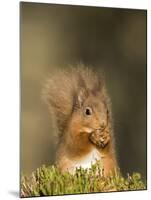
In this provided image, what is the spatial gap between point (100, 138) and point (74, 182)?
0.25 metres

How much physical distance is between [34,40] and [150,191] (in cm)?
99

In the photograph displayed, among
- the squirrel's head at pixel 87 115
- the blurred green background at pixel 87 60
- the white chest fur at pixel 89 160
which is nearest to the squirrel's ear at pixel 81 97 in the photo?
the squirrel's head at pixel 87 115

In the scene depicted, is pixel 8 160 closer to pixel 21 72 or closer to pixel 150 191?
pixel 21 72

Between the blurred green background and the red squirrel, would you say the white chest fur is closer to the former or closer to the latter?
the red squirrel

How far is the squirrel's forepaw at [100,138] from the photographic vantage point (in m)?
2.26

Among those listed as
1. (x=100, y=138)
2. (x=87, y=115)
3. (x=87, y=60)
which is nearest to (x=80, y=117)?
(x=87, y=115)

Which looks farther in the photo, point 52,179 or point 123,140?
point 123,140

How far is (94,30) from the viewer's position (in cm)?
228

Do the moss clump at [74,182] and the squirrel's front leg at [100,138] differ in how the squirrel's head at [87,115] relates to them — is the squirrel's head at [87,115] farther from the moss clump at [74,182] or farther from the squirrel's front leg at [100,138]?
the moss clump at [74,182]

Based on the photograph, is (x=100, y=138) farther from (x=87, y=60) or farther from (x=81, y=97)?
(x=87, y=60)

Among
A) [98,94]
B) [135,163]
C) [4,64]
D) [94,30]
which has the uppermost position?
[94,30]

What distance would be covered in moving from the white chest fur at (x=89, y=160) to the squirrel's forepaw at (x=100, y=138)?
4 centimetres

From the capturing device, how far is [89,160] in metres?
2.26

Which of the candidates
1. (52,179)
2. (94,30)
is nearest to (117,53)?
(94,30)
